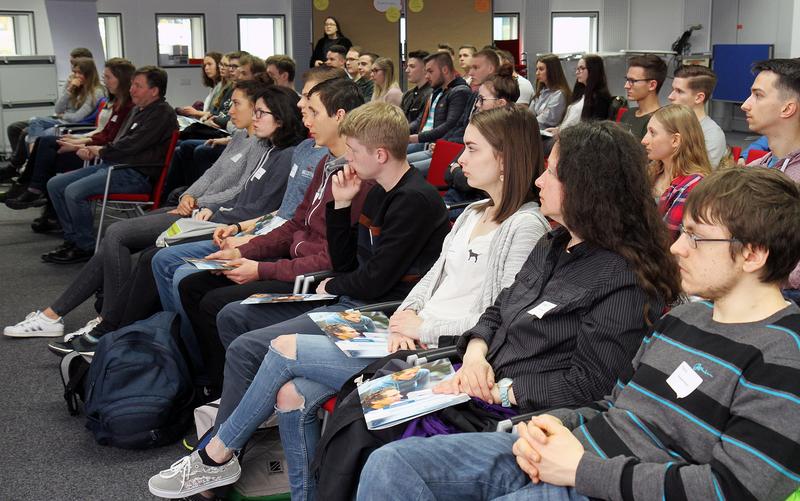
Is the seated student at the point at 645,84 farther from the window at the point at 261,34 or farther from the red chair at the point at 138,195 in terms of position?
the window at the point at 261,34

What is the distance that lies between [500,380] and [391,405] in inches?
10.7

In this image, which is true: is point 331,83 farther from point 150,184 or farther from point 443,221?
point 150,184

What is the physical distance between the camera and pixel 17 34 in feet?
41.8

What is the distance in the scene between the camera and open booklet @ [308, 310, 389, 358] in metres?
2.33

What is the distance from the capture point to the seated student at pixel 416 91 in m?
7.29

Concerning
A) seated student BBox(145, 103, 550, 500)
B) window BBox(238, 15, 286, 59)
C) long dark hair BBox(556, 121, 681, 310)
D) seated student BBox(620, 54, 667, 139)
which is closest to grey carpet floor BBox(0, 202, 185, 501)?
seated student BBox(145, 103, 550, 500)

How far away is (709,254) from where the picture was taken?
59.2 inches

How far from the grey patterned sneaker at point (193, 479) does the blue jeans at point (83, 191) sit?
133 inches

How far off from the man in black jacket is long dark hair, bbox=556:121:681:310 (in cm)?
414

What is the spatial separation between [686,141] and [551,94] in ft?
14.5

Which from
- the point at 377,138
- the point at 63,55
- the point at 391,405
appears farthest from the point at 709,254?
the point at 63,55

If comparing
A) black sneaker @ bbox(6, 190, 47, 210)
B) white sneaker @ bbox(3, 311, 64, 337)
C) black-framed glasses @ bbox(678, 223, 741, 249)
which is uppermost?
black-framed glasses @ bbox(678, 223, 741, 249)

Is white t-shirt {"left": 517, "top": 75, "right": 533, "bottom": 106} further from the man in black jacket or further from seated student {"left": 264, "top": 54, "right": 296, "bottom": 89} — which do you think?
the man in black jacket

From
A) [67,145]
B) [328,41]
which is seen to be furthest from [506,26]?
[67,145]
